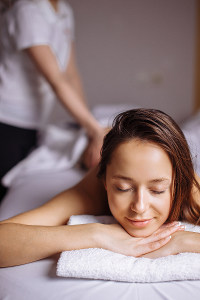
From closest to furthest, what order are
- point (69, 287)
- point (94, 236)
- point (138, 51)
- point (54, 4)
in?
point (69, 287), point (94, 236), point (54, 4), point (138, 51)

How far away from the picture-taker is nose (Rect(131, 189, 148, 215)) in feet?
2.62

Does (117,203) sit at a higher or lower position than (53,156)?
higher

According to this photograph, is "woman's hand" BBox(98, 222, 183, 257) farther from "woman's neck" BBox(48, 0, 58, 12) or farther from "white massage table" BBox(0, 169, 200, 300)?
"woman's neck" BBox(48, 0, 58, 12)

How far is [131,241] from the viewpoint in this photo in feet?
2.82

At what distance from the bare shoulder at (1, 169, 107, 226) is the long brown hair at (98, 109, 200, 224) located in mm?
176

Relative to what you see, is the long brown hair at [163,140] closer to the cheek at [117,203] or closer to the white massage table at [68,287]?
the cheek at [117,203]

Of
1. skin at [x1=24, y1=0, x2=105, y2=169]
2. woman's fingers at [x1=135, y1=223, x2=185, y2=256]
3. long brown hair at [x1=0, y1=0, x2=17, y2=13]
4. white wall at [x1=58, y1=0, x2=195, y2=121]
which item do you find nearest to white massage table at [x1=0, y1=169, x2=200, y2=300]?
woman's fingers at [x1=135, y1=223, x2=185, y2=256]

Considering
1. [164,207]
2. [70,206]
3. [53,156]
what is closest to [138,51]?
[53,156]

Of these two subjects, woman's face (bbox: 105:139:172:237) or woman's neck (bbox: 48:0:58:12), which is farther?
woman's neck (bbox: 48:0:58:12)

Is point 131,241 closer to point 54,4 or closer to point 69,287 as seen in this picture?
point 69,287

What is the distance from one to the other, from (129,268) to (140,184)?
197 mm

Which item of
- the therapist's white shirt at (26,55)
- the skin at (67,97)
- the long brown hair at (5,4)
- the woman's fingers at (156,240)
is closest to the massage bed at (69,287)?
the woman's fingers at (156,240)

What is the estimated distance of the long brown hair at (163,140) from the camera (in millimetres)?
839

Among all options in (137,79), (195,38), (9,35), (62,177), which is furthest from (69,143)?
(195,38)
